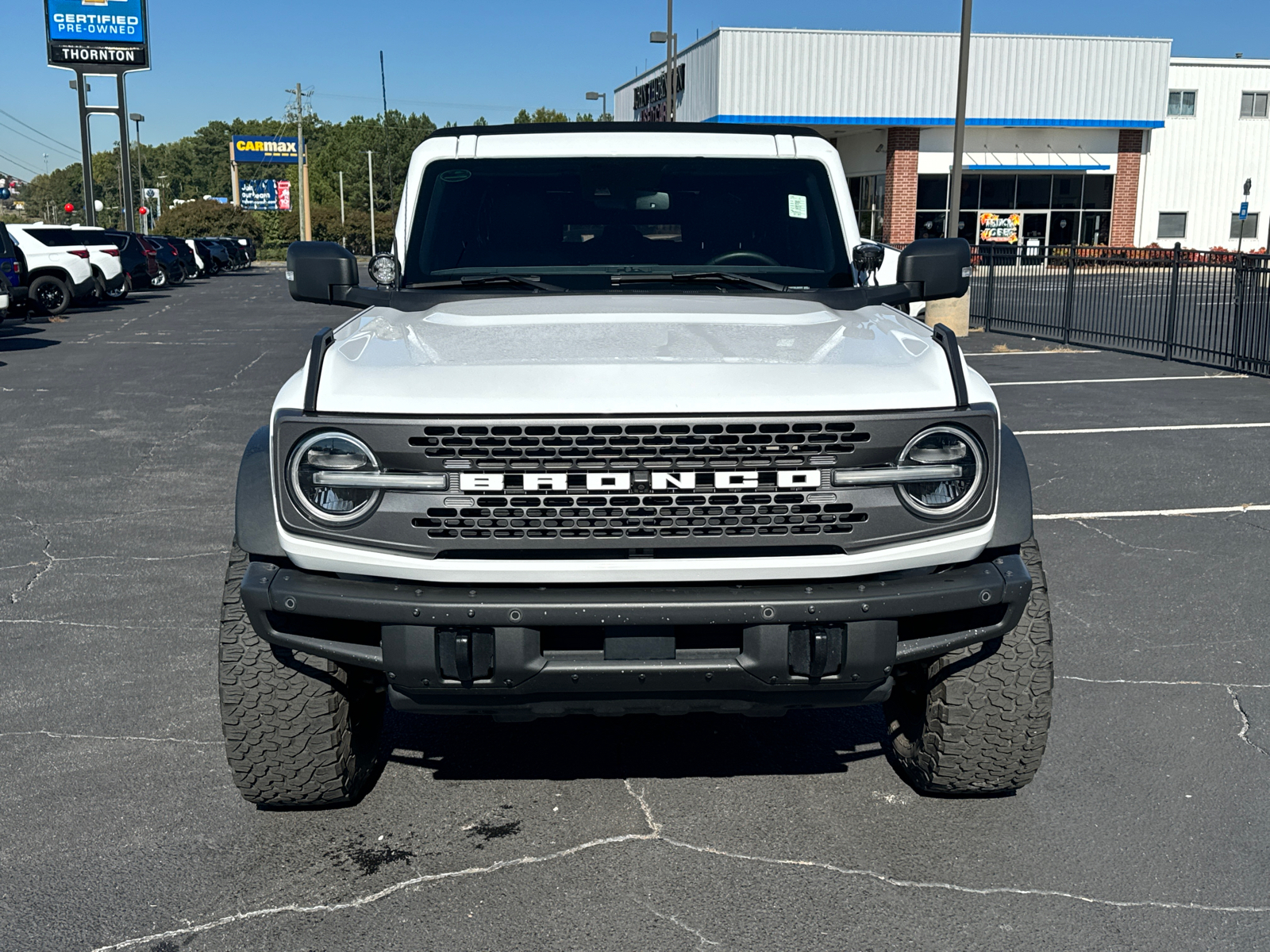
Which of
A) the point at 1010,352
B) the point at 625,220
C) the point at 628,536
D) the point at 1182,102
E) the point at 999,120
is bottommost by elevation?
the point at 1010,352

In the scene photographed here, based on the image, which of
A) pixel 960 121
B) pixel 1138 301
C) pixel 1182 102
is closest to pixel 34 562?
pixel 1138 301

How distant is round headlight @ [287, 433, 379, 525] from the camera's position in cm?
Result: 326

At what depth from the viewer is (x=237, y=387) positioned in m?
14.5

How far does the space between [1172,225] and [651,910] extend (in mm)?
54611

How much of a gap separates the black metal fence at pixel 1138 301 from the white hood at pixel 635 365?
13.0 meters

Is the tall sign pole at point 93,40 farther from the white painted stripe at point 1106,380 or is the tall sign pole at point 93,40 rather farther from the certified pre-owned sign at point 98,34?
the white painted stripe at point 1106,380

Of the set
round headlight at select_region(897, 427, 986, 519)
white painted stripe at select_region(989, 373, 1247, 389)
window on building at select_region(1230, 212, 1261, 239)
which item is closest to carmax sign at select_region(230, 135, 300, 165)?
window on building at select_region(1230, 212, 1261, 239)

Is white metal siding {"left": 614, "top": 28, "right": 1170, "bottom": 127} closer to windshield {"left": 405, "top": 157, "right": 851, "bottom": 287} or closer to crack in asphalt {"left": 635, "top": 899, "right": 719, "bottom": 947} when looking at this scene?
windshield {"left": 405, "top": 157, "right": 851, "bottom": 287}

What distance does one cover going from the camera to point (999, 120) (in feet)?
159

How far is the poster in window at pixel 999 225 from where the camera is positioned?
49.1m

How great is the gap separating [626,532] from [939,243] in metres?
1.93

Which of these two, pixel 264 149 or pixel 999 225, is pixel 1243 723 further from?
pixel 264 149

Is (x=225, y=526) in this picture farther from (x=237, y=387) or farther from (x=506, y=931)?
(x=237, y=387)

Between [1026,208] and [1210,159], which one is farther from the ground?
[1210,159]
